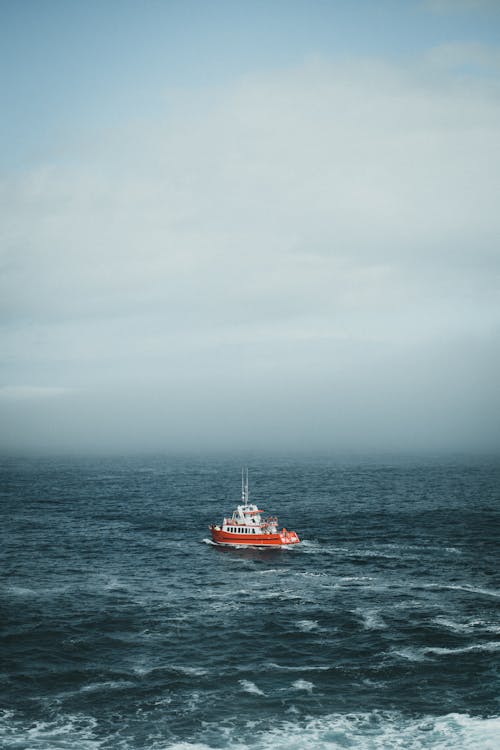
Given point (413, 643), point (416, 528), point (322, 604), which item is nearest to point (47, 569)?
point (322, 604)

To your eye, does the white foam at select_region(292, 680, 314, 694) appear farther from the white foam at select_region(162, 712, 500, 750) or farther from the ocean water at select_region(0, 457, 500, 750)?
the white foam at select_region(162, 712, 500, 750)

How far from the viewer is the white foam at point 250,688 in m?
55.6

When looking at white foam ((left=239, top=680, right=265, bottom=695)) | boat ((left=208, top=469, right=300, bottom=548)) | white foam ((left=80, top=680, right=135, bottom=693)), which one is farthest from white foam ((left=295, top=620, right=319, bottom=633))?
boat ((left=208, top=469, right=300, bottom=548))

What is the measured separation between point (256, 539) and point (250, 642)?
4704cm

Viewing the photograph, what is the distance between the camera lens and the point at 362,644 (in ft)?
219

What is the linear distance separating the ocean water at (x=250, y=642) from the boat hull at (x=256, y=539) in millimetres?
3231

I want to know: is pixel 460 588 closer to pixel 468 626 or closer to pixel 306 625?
pixel 468 626

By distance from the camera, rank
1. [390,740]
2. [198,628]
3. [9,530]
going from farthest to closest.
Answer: [9,530] < [198,628] < [390,740]

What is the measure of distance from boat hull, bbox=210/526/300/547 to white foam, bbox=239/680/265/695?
56157mm

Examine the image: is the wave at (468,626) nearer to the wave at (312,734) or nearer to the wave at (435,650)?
the wave at (435,650)

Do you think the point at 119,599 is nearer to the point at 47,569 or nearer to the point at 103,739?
the point at 47,569

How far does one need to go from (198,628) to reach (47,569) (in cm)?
3992

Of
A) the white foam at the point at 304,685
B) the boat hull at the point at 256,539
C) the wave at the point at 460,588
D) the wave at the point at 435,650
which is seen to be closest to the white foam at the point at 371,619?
the wave at the point at 435,650

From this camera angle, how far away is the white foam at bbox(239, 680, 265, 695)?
182ft
